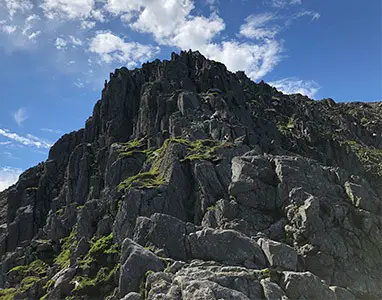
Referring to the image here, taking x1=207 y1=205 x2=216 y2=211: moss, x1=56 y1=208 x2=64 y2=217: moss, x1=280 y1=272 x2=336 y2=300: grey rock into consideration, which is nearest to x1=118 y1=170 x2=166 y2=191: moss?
x1=207 y1=205 x2=216 y2=211: moss

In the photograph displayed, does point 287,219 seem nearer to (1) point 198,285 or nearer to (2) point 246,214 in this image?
(2) point 246,214

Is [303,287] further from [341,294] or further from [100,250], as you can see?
[100,250]

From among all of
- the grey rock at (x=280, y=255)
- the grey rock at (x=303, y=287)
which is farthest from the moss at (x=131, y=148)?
the grey rock at (x=303, y=287)

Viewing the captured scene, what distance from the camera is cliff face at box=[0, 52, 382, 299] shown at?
4162 cm

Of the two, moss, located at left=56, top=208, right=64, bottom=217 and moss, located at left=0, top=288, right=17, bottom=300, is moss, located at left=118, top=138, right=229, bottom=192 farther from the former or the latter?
moss, located at left=56, top=208, right=64, bottom=217

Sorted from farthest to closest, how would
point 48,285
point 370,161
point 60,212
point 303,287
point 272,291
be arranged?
→ point 370,161 → point 60,212 → point 48,285 → point 303,287 → point 272,291

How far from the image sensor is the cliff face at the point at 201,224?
4162 cm

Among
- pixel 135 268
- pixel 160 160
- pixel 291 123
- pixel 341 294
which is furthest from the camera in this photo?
pixel 291 123

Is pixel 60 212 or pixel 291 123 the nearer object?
pixel 60 212

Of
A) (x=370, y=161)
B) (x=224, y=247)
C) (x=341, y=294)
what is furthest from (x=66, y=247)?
(x=370, y=161)

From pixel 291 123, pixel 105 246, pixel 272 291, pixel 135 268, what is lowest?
pixel 272 291

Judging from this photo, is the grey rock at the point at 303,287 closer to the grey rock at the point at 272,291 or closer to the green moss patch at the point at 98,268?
the grey rock at the point at 272,291

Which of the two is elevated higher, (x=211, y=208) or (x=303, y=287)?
(x=211, y=208)

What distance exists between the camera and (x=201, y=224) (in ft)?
206
